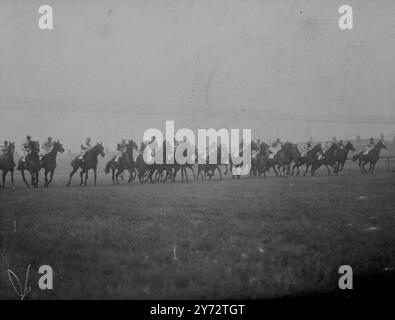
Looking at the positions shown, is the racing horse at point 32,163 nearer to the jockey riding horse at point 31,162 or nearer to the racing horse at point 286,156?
the jockey riding horse at point 31,162

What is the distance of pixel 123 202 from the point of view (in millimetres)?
8430

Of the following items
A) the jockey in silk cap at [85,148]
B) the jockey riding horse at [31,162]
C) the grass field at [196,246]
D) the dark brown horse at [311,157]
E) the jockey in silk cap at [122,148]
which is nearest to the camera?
the grass field at [196,246]

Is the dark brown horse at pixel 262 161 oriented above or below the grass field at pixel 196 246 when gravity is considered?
above

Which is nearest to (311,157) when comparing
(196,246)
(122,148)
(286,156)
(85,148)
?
(286,156)

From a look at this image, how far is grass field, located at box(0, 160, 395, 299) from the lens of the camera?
15.9 feet

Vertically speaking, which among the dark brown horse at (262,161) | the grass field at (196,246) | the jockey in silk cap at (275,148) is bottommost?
the grass field at (196,246)

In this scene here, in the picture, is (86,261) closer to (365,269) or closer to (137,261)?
(137,261)

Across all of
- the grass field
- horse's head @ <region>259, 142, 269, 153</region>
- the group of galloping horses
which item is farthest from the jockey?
horse's head @ <region>259, 142, 269, 153</region>

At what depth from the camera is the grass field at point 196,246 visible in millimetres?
4859

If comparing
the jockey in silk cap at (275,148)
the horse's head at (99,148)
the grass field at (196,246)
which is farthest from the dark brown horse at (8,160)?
the jockey in silk cap at (275,148)

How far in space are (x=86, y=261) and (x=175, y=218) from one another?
2168mm

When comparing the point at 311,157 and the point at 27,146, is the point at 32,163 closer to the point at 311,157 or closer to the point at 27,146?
the point at 27,146

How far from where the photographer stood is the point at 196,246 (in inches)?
219
